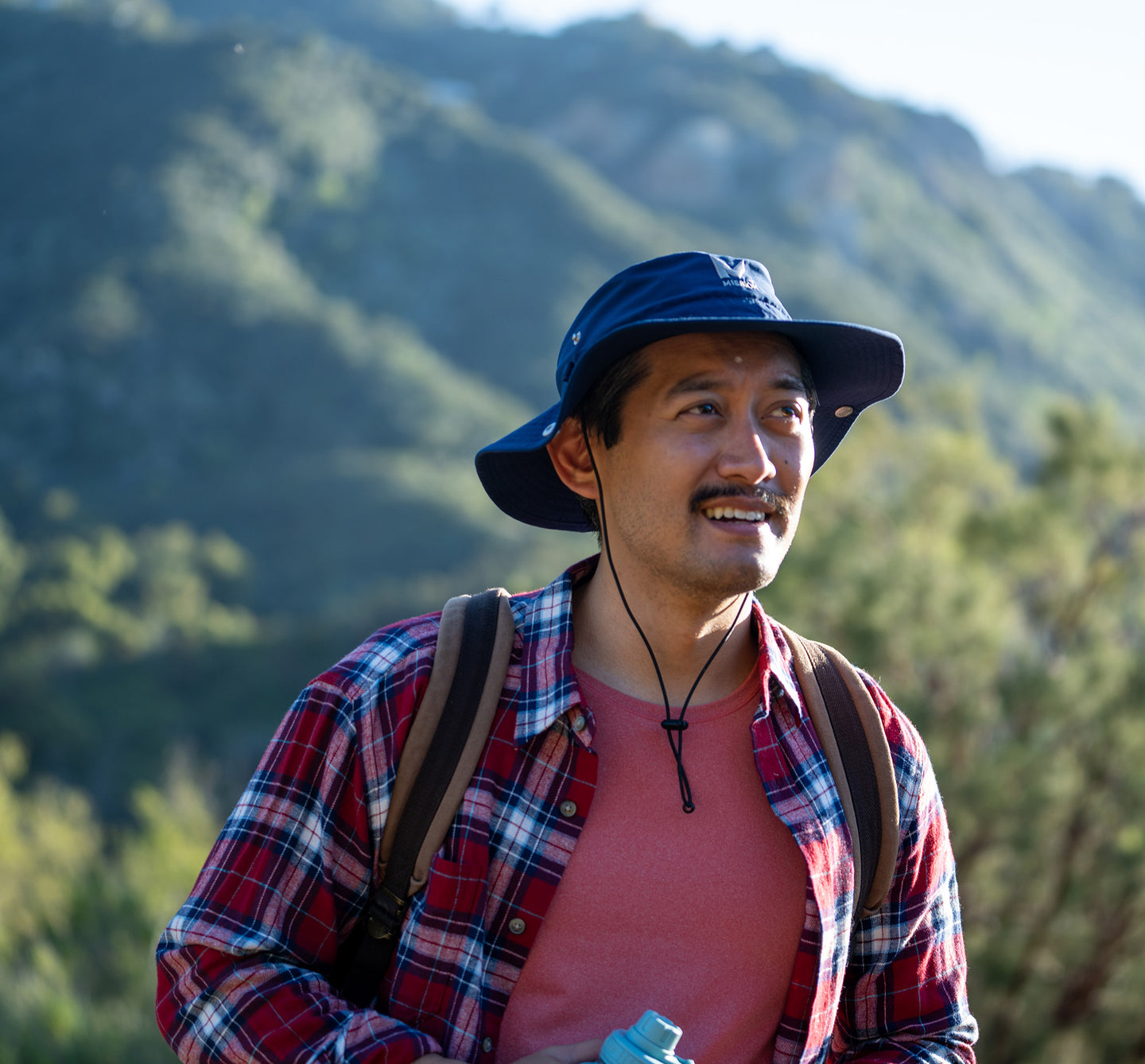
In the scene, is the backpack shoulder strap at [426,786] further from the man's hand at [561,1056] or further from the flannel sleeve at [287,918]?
the man's hand at [561,1056]

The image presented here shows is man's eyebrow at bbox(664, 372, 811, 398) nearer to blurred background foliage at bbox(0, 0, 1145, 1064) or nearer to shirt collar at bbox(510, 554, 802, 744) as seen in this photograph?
shirt collar at bbox(510, 554, 802, 744)

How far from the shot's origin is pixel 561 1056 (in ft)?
4.60

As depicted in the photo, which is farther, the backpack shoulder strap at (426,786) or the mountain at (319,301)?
the mountain at (319,301)

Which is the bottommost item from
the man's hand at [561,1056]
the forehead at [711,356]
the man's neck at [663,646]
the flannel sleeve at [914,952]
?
the man's hand at [561,1056]

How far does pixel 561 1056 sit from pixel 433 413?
61.0 meters

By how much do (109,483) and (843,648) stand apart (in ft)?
184

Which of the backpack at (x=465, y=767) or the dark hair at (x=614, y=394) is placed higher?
the dark hair at (x=614, y=394)

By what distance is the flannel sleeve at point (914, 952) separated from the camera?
63.8 inches

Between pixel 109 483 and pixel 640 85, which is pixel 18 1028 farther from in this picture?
pixel 640 85

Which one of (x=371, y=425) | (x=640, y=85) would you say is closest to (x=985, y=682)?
(x=371, y=425)

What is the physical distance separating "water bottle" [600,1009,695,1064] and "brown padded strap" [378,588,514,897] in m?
0.30

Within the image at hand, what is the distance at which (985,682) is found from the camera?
11883mm

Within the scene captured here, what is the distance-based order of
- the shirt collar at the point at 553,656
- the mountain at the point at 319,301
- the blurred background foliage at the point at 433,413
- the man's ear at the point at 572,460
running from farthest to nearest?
the mountain at the point at 319,301 < the blurred background foliage at the point at 433,413 < the man's ear at the point at 572,460 < the shirt collar at the point at 553,656

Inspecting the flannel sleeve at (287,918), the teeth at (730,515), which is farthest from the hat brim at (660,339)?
the flannel sleeve at (287,918)
